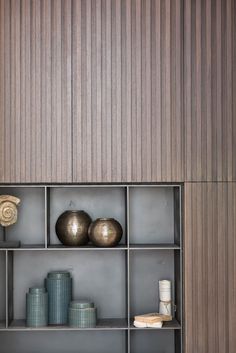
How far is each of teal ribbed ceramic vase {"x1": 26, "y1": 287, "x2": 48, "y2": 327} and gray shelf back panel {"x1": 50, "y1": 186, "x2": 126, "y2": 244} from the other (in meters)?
0.41

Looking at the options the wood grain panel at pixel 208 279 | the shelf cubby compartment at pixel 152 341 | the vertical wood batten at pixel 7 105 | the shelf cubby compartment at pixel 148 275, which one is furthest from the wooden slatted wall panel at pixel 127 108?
the shelf cubby compartment at pixel 152 341

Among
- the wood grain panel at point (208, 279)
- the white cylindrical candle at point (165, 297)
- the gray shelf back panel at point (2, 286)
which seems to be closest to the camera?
the wood grain panel at point (208, 279)

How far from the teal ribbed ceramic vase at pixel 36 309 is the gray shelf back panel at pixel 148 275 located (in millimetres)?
617

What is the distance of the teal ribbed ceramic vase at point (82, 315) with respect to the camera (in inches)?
177

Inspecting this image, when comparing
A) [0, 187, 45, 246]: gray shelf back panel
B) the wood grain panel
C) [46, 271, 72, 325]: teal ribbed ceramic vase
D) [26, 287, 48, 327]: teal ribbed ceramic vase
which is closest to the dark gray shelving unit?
[0, 187, 45, 246]: gray shelf back panel

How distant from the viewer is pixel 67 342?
4.80 m

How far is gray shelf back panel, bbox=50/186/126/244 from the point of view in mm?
4816

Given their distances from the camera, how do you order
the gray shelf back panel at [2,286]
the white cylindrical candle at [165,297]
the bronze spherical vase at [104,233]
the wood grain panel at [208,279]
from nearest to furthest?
the wood grain panel at [208,279]
the bronze spherical vase at [104,233]
the white cylindrical candle at [165,297]
the gray shelf back panel at [2,286]

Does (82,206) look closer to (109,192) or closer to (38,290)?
(109,192)

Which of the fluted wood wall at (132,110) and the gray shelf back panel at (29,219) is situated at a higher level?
the fluted wood wall at (132,110)

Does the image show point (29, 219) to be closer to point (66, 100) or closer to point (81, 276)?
point (81, 276)

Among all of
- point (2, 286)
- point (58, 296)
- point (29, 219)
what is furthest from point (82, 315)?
point (29, 219)

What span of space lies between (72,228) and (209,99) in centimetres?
117

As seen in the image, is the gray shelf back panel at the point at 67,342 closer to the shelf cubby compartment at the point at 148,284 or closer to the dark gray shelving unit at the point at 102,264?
the dark gray shelving unit at the point at 102,264
